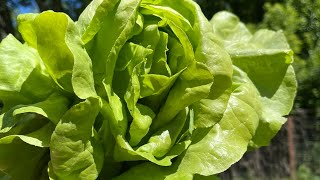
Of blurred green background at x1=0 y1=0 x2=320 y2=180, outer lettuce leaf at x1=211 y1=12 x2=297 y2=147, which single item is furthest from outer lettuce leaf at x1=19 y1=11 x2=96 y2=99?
blurred green background at x1=0 y1=0 x2=320 y2=180

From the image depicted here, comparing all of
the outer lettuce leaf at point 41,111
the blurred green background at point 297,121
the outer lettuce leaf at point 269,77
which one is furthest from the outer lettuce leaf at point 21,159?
the blurred green background at point 297,121

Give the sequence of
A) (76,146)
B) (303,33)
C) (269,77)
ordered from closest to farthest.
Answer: (76,146) < (269,77) < (303,33)

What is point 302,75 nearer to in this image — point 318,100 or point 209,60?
point 318,100

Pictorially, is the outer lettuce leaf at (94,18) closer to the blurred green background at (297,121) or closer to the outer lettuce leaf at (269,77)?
the outer lettuce leaf at (269,77)

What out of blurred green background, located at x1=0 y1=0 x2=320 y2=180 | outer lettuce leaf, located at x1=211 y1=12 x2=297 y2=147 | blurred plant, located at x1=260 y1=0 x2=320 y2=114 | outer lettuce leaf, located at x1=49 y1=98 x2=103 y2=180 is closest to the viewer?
outer lettuce leaf, located at x1=49 y1=98 x2=103 y2=180

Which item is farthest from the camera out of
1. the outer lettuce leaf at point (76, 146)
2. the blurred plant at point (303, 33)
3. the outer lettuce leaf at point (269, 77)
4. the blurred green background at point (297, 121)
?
the blurred green background at point (297, 121)

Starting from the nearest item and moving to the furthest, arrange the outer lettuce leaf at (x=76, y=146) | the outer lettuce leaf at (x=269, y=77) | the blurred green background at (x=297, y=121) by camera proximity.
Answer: the outer lettuce leaf at (x=76, y=146)
the outer lettuce leaf at (x=269, y=77)
the blurred green background at (x=297, y=121)

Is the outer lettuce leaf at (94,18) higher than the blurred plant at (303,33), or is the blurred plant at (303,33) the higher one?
the outer lettuce leaf at (94,18)

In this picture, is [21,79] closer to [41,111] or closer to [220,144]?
[41,111]

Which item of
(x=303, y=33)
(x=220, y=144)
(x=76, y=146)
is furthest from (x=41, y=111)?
(x=303, y=33)

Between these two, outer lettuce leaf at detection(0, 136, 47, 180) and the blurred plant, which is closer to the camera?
outer lettuce leaf at detection(0, 136, 47, 180)

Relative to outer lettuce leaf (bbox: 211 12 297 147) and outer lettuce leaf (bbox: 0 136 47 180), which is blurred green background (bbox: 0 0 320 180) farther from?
outer lettuce leaf (bbox: 0 136 47 180)
